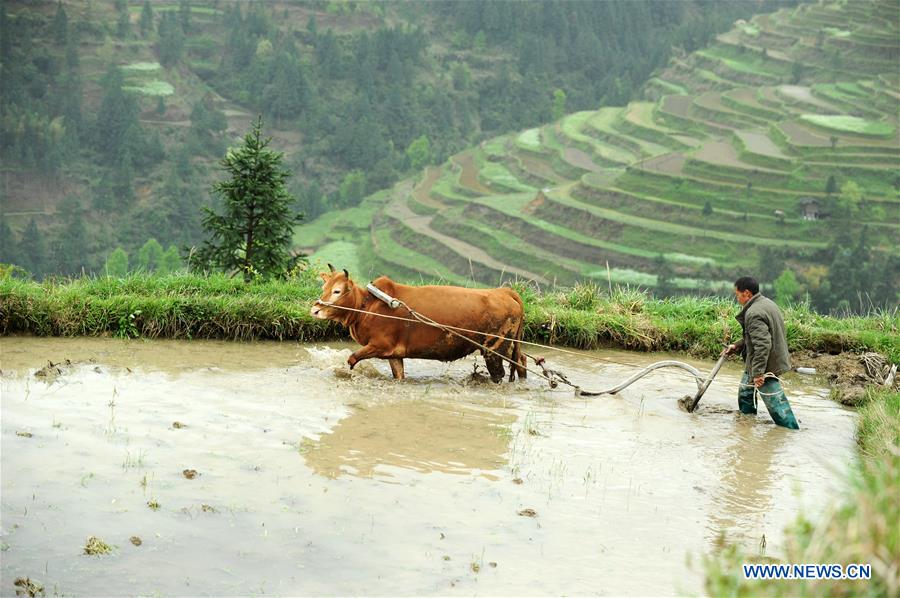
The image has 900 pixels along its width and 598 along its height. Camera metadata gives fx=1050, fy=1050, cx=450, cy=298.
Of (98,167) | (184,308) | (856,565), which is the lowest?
(98,167)

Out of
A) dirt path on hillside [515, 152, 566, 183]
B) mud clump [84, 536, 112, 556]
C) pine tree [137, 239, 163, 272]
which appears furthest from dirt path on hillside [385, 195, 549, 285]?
mud clump [84, 536, 112, 556]

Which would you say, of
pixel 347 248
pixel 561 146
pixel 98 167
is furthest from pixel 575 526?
pixel 98 167

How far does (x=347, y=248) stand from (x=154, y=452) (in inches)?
2909

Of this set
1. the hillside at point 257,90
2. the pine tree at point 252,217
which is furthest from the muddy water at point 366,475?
the hillside at point 257,90

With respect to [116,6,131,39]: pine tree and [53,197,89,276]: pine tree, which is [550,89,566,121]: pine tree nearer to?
[116,6,131,39]: pine tree

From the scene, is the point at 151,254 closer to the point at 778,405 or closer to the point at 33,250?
the point at 33,250

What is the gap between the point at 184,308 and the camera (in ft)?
31.9

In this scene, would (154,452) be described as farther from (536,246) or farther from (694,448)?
(536,246)

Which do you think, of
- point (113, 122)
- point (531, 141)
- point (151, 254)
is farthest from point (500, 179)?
point (113, 122)

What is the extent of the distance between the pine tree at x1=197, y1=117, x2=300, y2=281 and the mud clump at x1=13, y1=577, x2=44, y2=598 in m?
7.46

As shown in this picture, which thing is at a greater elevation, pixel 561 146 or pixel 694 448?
pixel 694 448

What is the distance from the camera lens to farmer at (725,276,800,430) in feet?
27.2

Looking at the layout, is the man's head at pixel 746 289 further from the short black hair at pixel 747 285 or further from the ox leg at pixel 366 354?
the ox leg at pixel 366 354

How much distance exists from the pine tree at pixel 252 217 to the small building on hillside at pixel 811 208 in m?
56.9
